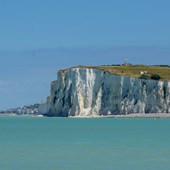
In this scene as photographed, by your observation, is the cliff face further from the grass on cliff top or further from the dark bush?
the dark bush

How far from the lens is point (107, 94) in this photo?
3853 inches

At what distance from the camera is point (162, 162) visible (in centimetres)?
2441

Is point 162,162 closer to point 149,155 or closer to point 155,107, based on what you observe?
point 149,155

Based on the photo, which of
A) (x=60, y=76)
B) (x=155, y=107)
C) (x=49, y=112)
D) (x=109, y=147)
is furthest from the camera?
(x=49, y=112)

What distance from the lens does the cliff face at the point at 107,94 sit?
314ft

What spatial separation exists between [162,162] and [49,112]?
86275 millimetres

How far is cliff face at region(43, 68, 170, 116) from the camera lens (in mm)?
95637

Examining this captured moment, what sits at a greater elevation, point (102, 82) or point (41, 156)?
point (102, 82)

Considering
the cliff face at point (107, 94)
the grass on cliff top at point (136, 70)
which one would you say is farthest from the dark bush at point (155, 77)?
the cliff face at point (107, 94)

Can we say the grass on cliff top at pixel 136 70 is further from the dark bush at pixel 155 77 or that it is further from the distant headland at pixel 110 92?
the dark bush at pixel 155 77

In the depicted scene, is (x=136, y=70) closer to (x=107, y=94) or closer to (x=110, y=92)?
(x=110, y=92)

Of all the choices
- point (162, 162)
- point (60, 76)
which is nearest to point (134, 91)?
point (60, 76)

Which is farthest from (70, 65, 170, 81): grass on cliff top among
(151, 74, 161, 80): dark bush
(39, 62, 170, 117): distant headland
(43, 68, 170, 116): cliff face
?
(43, 68, 170, 116): cliff face

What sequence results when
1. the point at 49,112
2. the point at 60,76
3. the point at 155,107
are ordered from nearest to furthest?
the point at 155,107, the point at 60,76, the point at 49,112
